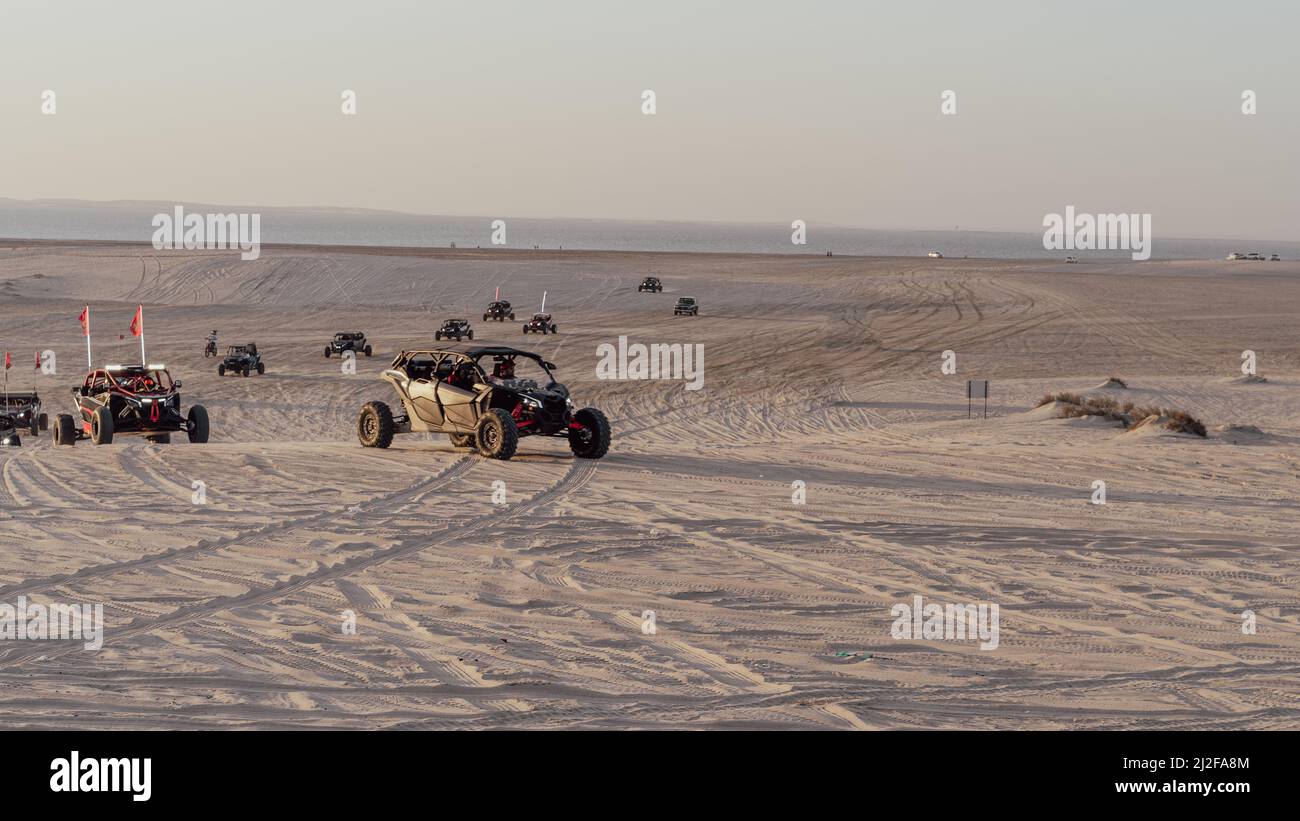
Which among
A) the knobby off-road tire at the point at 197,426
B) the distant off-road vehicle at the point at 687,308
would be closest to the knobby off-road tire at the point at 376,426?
the knobby off-road tire at the point at 197,426

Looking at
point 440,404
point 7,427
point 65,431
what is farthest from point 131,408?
point 440,404

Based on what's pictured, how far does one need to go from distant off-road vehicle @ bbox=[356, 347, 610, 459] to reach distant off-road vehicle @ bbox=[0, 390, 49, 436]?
11.5 m

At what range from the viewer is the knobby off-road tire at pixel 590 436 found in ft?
62.3

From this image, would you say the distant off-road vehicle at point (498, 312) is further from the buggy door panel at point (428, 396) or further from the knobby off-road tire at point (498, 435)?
the knobby off-road tire at point (498, 435)

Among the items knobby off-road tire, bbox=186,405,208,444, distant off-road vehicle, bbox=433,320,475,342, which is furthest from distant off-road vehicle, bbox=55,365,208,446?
distant off-road vehicle, bbox=433,320,475,342

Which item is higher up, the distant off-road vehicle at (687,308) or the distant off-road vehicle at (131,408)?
the distant off-road vehicle at (687,308)

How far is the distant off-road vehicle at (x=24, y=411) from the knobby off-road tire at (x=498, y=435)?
45.0 feet

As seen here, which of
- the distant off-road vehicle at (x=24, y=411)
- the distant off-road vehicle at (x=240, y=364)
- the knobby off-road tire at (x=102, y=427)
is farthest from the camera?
the distant off-road vehicle at (x=240, y=364)

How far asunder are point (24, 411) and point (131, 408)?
6.13m

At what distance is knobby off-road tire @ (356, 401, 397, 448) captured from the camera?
20.3 metres

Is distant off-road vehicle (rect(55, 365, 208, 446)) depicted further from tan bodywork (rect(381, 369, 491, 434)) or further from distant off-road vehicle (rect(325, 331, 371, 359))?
Answer: distant off-road vehicle (rect(325, 331, 371, 359))

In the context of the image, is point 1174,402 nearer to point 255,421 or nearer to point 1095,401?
point 1095,401

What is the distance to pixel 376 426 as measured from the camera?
66.9 ft

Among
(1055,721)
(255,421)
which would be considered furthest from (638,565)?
(255,421)
